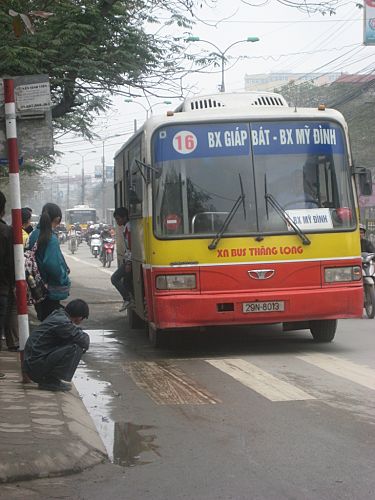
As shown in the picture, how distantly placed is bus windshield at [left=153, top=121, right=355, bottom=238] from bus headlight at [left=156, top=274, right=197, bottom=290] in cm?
48

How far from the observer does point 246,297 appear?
8.38m

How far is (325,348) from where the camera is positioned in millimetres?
9250

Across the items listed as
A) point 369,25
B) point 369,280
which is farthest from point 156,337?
point 369,25

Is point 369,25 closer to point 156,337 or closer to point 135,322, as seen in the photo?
point 135,322

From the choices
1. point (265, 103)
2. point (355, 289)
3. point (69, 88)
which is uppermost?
point (69, 88)

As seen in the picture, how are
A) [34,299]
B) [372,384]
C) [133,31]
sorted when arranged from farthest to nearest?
[133,31], [34,299], [372,384]

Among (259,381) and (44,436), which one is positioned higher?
(44,436)

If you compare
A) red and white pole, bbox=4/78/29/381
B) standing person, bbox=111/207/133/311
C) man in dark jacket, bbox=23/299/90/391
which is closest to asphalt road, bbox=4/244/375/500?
man in dark jacket, bbox=23/299/90/391

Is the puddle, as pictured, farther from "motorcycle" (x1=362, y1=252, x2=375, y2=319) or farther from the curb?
"motorcycle" (x1=362, y1=252, x2=375, y2=319)

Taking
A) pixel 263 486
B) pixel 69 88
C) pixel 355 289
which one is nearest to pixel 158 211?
pixel 355 289

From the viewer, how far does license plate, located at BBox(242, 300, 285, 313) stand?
8.39 metres

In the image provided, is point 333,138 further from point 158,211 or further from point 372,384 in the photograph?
point 372,384

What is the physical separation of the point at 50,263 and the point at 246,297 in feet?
7.51

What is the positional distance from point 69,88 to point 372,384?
272 inches
